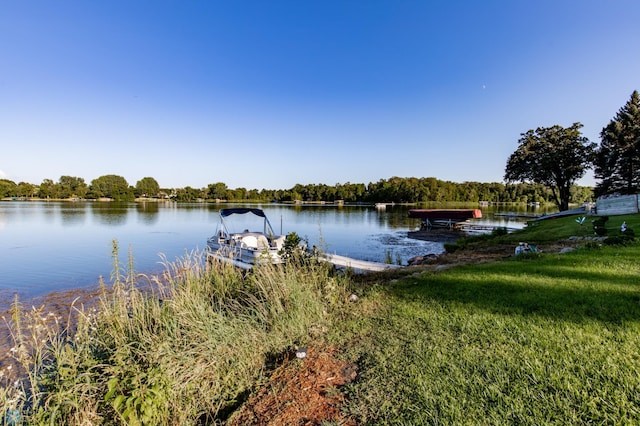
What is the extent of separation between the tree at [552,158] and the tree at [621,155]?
45.8 inches

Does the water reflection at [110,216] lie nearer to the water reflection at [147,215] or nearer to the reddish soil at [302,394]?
the water reflection at [147,215]

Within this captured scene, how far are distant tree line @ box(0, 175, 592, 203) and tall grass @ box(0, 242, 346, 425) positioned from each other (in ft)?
375

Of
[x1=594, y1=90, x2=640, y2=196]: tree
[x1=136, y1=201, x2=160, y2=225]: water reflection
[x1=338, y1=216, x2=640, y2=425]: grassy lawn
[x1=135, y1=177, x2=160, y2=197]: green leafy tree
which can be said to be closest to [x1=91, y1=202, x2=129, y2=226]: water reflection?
[x1=136, y1=201, x2=160, y2=225]: water reflection

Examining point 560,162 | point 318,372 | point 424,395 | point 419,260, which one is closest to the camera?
point 424,395

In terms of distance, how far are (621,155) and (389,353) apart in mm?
38074

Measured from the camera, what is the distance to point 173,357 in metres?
3.85

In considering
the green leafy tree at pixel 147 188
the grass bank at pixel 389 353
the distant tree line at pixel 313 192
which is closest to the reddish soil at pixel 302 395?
the grass bank at pixel 389 353

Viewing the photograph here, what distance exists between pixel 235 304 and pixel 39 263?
1527cm

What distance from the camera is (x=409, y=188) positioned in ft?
385

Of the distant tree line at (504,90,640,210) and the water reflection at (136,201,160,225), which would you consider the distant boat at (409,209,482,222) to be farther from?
the water reflection at (136,201,160,225)

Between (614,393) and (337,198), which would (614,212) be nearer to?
(614,393)

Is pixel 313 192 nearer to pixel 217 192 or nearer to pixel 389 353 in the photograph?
pixel 217 192

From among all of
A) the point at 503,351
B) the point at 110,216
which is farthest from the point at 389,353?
the point at 110,216

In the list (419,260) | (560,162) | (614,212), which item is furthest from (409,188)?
(419,260)
